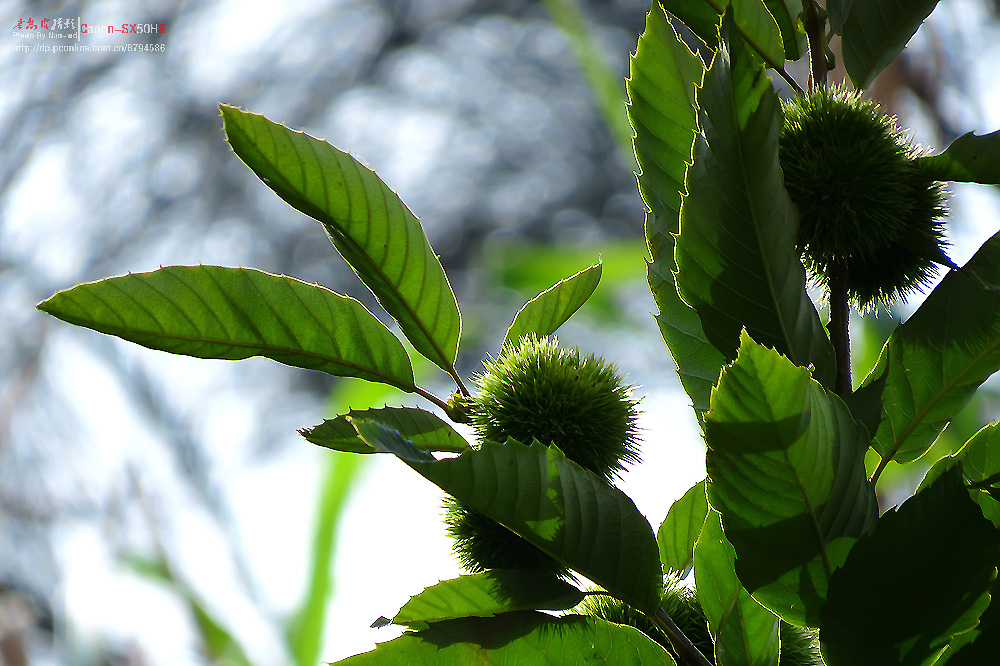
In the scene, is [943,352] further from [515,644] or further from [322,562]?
[322,562]

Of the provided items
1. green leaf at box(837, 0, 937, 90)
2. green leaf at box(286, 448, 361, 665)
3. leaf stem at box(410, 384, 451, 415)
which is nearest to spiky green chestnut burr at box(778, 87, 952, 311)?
green leaf at box(837, 0, 937, 90)

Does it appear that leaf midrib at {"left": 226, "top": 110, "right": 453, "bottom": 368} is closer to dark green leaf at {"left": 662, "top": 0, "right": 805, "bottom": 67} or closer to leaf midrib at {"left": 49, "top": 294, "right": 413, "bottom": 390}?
leaf midrib at {"left": 49, "top": 294, "right": 413, "bottom": 390}

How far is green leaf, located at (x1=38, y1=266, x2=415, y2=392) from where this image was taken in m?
0.48

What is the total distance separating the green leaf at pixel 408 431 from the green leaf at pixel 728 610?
0.15 meters

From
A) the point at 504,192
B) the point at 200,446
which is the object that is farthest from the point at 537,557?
the point at 504,192

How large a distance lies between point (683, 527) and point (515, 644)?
210 millimetres

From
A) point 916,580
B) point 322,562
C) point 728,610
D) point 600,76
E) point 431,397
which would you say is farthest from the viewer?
point 322,562

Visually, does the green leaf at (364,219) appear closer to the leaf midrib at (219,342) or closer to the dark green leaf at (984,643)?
the leaf midrib at (219,342)

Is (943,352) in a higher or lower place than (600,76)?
lower

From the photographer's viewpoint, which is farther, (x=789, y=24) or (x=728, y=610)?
(x=789, y=24)

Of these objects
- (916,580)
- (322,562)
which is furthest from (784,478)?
(322,562)

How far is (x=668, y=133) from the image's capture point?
1.47 feet

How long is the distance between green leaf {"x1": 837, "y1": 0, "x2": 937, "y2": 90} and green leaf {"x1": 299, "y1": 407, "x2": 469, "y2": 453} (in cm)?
37

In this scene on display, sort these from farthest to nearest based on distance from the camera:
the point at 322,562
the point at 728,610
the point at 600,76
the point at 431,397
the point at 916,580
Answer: the point at 322,562 → the point at 600,76 → the point at 431,397 → the point at 728,610 → the point at 916,580
